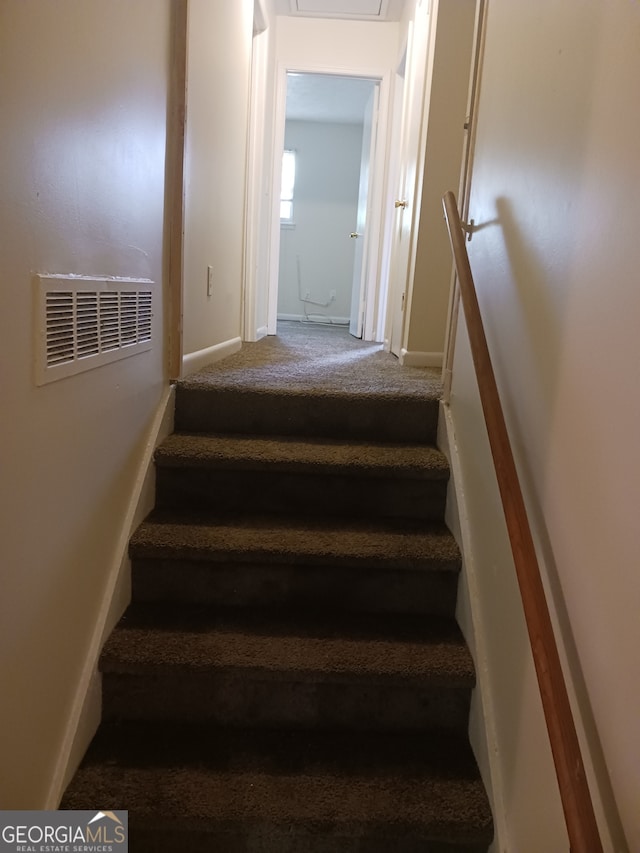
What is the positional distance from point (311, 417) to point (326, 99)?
4.99m

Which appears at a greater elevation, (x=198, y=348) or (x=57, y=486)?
(x=198, y=348)

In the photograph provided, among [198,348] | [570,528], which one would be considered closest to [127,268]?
[198,348]

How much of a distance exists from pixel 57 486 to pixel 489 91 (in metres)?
1.56

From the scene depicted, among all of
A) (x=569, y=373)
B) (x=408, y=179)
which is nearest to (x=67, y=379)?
(x=569, y=373)

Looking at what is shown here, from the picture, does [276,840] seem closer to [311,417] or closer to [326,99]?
[311,417]

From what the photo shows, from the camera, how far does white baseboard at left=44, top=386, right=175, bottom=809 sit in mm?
1195

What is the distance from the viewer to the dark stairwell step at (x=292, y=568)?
156cm

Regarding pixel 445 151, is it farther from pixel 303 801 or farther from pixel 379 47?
pixel 303 801

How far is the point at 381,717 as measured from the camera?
1424 millimetres

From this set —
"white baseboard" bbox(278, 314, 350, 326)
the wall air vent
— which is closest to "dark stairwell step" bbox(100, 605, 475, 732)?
the wall air vent

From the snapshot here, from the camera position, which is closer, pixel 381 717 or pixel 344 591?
pixel 381 717

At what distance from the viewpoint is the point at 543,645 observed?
89 centimetres

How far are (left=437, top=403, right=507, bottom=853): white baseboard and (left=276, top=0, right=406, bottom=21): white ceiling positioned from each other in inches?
134

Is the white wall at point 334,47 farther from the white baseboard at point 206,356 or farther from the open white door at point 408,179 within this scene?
the white baseboard at point 206,356
